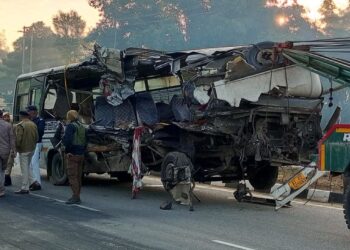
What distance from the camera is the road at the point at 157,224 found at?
697 cm

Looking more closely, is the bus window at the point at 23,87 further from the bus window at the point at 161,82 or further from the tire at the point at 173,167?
the tire at the point at 173,167

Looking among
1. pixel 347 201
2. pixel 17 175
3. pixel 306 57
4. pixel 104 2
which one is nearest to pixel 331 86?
pixel 306 57

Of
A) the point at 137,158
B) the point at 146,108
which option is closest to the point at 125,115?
the point at 146,108

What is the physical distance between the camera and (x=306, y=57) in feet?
28.1

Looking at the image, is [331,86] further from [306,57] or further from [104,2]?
[104,2]

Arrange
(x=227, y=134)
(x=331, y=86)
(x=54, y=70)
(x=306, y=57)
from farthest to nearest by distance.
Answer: (x=54, y=70) < (x=227, y=134) < (x=331, y=86) < (x=306, y=57)

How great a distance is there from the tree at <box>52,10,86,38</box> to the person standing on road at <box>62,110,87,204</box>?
79.3m

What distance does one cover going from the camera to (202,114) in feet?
33.1

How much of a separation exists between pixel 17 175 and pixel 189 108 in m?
6.69

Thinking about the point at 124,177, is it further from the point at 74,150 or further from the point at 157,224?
the point at 157,224

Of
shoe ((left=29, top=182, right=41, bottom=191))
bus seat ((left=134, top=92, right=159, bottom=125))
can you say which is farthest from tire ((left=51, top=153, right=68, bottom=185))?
bus seat ((left=134, top=92, right=159, bottom=125))

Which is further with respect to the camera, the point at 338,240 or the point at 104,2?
the point at 104,2

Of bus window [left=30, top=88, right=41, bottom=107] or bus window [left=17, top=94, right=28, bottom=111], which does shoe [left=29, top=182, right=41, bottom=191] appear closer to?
bus window [left=30, top=88, right=41, bottom=107]

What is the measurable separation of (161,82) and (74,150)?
2736mm
